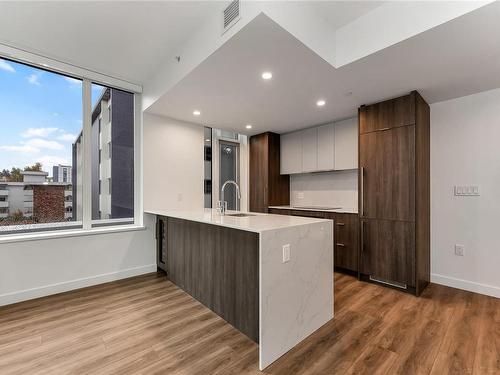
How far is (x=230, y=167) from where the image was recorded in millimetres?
5012

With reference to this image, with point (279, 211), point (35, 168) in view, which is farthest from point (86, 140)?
point (279, 211)

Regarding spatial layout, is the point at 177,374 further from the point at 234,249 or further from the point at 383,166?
the point at 383,166

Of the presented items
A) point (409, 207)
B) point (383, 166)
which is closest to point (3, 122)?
point (383, 166)

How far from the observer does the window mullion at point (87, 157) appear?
3.15m

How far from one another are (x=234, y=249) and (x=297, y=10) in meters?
1.94

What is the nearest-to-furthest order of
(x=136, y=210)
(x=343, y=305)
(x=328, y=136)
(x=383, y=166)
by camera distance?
(x=343, y=305) → (x=383, y=166) → (x=136, y=210) → (x=328, y=136)

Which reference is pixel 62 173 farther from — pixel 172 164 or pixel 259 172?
pixel 259 172

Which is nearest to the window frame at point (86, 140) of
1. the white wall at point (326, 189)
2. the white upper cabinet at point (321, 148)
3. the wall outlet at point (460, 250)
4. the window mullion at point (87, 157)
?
the window mullion at point (87, 157)

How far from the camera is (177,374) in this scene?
5.27 feet

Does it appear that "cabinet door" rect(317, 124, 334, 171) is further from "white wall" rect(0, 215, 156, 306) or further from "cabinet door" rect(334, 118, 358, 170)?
"white wall" rect(0, 215, 156, 306)

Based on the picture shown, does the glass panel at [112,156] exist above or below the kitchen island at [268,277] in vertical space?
above

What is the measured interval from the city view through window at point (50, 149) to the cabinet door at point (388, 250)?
340 centimetres

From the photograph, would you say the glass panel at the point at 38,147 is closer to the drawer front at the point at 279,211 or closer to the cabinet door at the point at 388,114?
the drawer front at the point at 279,211

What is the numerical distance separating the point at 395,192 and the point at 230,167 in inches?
119
